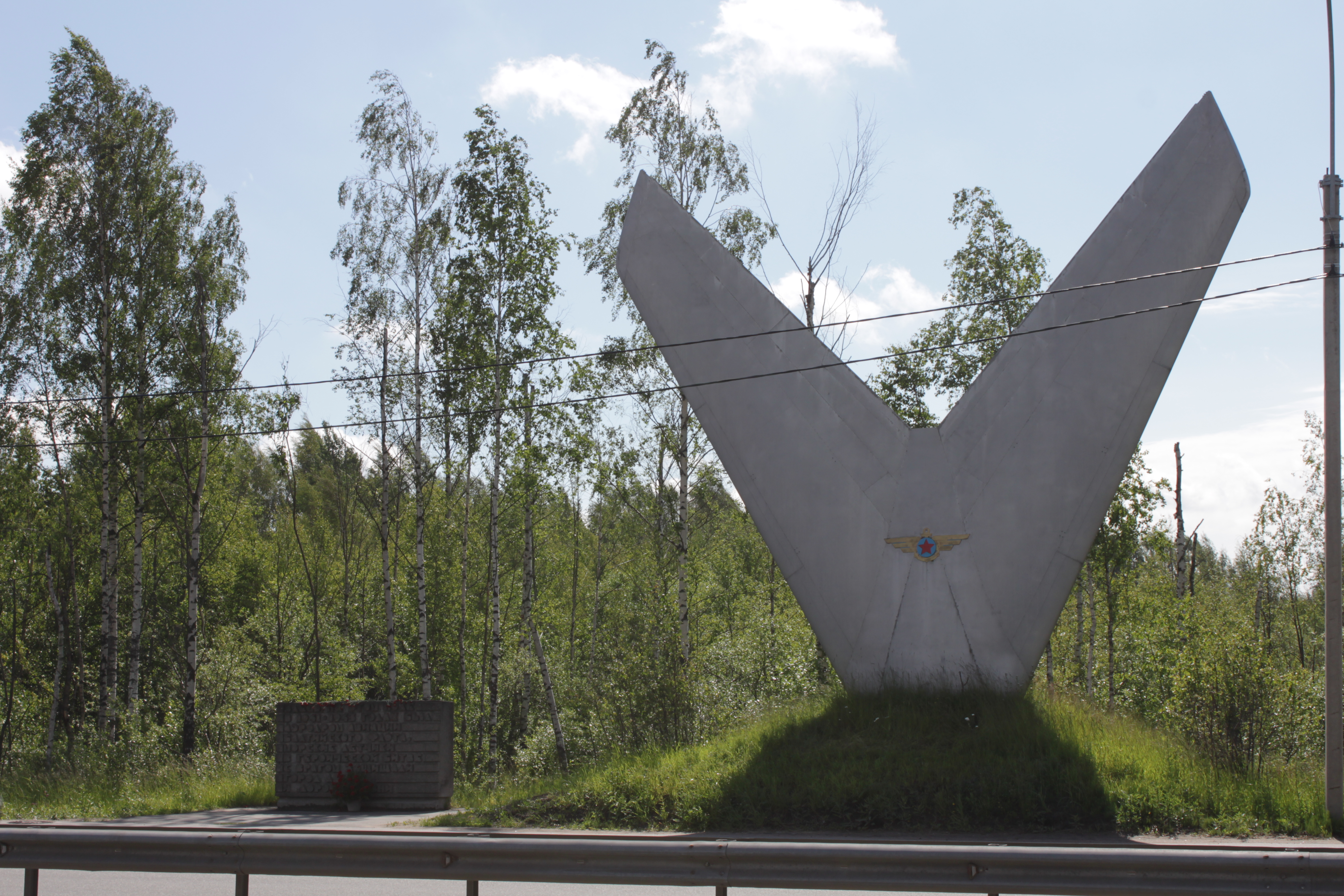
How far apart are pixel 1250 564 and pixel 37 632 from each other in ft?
162

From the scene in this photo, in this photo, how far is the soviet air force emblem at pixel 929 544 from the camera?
1059 centimetres

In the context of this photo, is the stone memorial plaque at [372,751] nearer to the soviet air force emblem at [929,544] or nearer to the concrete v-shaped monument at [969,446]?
the concrete v-shaped monument at [969,446]

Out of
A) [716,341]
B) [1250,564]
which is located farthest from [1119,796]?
[1250,564]

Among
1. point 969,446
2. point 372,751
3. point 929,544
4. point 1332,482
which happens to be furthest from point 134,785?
point 1332,482

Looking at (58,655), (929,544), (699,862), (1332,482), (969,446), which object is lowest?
(58,655)

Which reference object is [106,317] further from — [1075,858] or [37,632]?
[1075,858]

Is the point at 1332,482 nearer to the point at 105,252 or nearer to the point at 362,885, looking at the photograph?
the point at 362,885

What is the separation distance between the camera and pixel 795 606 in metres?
32.3

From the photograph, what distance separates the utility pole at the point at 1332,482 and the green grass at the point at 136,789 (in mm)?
12060

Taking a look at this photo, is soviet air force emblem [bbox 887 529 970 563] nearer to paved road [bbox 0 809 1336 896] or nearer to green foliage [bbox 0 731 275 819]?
paved road [bbox 0 809 1336 896]

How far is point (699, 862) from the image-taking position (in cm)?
364

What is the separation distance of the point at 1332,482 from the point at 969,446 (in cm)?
364

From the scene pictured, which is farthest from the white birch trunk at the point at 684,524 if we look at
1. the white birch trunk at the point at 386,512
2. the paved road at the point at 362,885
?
the paved road at the point at 362,885

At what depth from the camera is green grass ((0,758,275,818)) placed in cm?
1204
